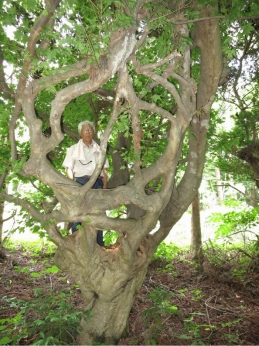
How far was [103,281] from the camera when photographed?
412cm

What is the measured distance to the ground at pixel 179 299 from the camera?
4414mm

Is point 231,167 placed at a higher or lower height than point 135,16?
A: lower

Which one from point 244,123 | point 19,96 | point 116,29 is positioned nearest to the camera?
point 116,29

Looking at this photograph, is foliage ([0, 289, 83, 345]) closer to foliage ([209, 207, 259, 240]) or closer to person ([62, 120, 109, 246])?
person ([62, 120, 109, 246])

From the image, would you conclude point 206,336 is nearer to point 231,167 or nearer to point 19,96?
point 231,167

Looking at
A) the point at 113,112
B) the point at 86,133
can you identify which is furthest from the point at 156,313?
the point at 113,112

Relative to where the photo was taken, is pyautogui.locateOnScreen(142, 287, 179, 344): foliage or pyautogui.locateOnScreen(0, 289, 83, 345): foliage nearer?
pyautogui.locateOnScreen(0, 289, 83, 345): foliage

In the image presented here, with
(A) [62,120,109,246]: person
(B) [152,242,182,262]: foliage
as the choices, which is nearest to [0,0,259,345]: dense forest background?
(A) [62,120,109,246]: person

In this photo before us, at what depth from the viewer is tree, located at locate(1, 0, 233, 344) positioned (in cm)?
312

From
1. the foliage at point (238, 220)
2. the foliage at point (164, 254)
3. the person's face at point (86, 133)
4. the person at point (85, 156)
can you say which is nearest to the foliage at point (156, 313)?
the person at point (85, 156)

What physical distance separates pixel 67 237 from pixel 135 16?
118 inches

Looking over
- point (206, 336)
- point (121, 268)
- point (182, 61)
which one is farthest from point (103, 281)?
point (182, 61)

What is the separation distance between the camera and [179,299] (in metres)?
5.93

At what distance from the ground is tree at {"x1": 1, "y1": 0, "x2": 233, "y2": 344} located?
23.0 inches
